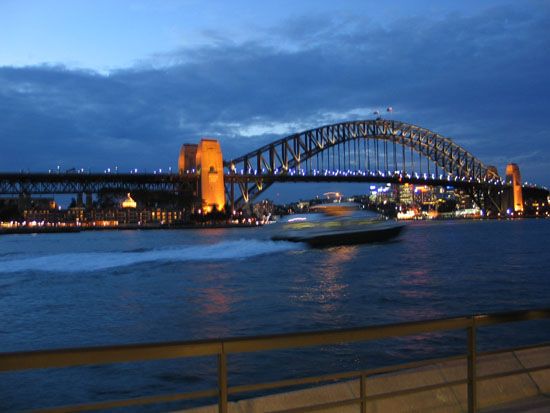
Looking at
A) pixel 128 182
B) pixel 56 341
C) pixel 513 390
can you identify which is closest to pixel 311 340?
pixel 513 390

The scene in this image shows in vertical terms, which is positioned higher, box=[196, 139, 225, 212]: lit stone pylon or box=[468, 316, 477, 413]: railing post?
box=[196, 139, 225, 212]: lit stone pylon

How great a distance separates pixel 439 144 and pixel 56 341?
360 feet

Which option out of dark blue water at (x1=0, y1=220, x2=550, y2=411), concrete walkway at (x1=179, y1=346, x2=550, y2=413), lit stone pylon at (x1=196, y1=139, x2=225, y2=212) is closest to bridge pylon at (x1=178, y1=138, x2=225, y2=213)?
lit stone pylon at (x1=196, y1=139, x2=225, y2=212)

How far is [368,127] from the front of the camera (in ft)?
347

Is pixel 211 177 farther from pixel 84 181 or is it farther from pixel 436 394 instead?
pixel 436 394

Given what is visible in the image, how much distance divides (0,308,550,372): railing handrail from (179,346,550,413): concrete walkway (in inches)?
24.9

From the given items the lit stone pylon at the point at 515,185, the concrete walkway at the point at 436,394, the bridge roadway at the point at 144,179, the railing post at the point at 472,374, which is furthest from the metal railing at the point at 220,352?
the lit stone pylon at the point at 515,185

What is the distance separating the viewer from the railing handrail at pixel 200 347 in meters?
2.13

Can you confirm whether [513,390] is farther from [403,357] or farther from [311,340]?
[403,357]

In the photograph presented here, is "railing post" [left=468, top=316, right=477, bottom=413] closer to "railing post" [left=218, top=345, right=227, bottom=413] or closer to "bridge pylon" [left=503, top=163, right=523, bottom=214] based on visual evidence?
"railing post" [left=218, top=345, right=227, bottom=413]

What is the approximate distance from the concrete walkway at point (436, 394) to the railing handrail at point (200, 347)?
0.63 metres

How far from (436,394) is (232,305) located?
10.6 m

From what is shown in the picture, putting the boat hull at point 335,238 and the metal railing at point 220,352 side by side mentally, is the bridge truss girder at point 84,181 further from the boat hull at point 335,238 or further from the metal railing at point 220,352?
the metal railing at point 220,352

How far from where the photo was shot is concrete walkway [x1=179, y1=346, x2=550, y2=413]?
358cm
